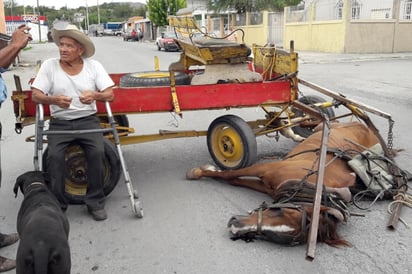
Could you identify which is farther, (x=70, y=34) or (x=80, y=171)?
(x=80, y=171)

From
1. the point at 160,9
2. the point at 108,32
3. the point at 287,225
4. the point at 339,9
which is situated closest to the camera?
the point at 287,225

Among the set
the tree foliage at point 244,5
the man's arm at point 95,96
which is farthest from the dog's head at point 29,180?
the tree foliage at point 244,5

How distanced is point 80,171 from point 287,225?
2.21m

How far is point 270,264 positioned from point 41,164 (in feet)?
7.21

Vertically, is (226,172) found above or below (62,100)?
below

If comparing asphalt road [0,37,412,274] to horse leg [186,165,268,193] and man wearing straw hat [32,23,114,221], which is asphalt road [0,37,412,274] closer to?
horse leg [186,165,268,193]

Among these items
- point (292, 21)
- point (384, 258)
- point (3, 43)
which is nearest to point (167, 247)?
point (384, 258)

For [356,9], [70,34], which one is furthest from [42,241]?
[356,9]

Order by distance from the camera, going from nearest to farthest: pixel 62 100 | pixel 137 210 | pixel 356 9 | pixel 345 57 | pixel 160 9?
pixel 62 100 < pixel 137 210 < pixel 345 57 < pixel 356 9 < pixel 160 9

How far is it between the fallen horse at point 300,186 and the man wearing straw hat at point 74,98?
1.34 meters

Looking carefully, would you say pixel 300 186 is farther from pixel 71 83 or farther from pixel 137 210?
pixel 71 83

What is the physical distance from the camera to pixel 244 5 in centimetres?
3638

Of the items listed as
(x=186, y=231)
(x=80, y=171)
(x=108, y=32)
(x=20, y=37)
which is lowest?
(x=186, y=231)

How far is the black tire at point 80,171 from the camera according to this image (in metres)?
4.45
